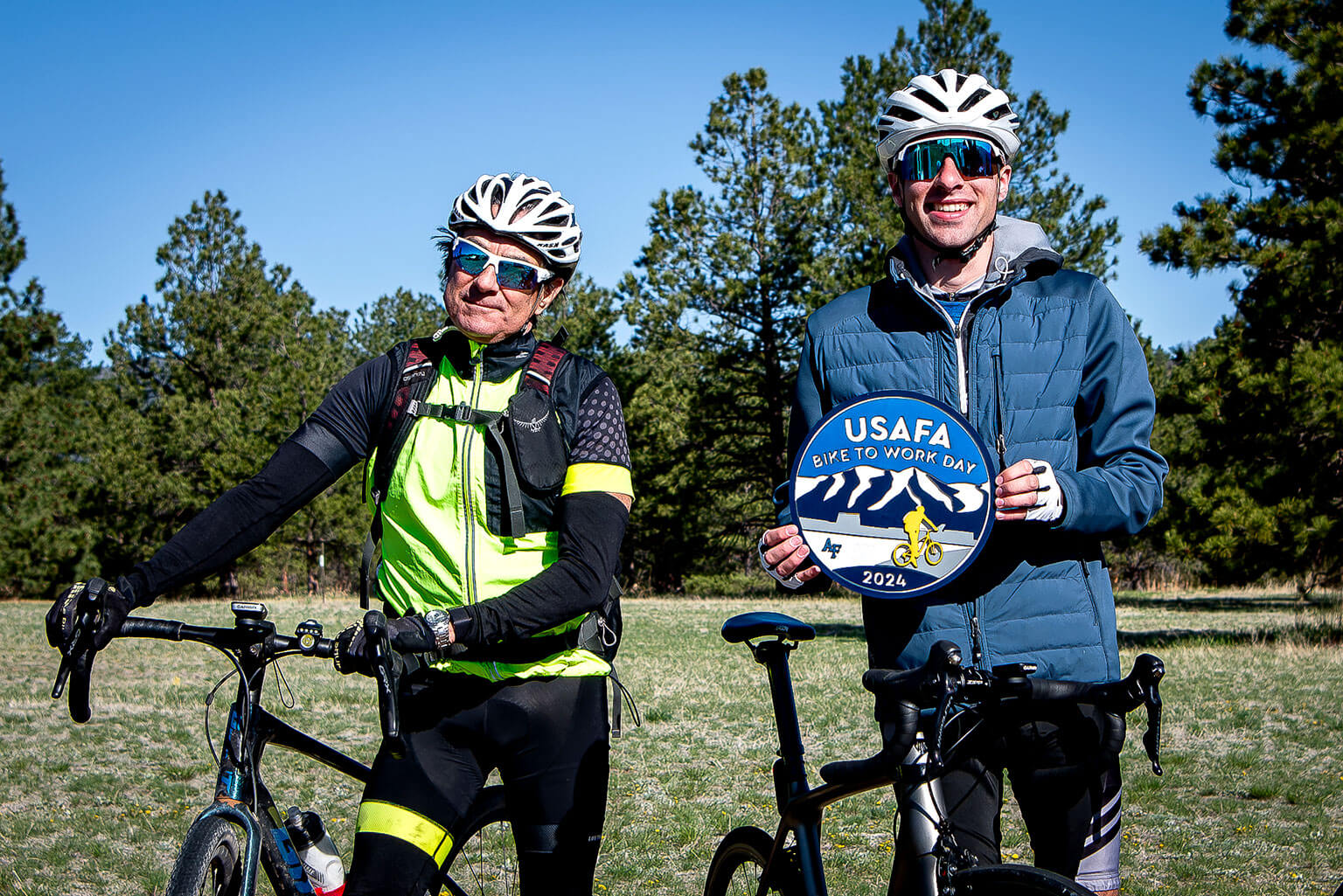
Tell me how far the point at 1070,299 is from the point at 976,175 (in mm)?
339

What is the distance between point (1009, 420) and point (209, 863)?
2.01 meters

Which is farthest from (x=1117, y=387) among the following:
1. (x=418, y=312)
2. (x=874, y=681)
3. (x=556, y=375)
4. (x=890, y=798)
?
(x=418, y=312)

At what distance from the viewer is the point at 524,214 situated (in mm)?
3094

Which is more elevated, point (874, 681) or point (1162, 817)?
point (874, 681)

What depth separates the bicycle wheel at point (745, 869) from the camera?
121 inches

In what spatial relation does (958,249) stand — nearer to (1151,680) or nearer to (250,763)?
(1151,680)

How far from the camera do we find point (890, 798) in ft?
25.5

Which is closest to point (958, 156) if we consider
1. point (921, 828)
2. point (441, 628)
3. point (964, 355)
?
point (964, 355)

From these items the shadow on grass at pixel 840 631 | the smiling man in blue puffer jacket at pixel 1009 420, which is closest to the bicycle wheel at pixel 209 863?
the smiling man in blue puffer jacket at pixel 1009 420

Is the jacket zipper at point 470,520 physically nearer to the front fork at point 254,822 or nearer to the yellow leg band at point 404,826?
the yellow leg band at point 404,826

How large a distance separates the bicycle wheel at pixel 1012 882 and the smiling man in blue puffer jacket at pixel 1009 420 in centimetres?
22

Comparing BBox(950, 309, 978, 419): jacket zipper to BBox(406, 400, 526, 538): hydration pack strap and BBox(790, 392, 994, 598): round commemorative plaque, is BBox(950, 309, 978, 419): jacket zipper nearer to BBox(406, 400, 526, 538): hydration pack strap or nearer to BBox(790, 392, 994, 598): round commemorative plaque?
BBox(790, 392, 994, 598): round commemorative plaque

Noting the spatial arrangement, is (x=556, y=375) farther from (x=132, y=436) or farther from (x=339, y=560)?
(x=339, y=560)

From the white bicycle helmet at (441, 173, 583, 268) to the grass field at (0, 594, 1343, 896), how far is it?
3.56m
